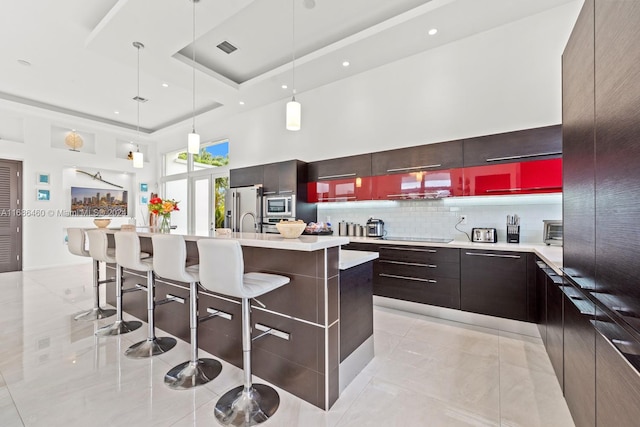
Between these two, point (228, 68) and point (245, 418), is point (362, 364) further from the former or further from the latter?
point (228, 68)

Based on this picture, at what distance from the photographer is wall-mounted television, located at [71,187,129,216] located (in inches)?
274

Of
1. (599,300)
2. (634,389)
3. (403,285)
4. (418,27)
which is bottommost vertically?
(403,285)

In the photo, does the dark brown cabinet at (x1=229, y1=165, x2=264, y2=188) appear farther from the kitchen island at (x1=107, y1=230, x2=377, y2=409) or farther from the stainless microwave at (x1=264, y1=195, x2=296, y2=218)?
the kitchen island at (x1=107, y1=230, x2=377, y2=409)

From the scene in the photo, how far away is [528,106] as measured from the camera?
3.11 meters

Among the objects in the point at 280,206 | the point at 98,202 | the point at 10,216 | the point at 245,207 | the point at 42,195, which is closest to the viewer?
the point at 280,206

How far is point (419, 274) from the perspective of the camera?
129 inches

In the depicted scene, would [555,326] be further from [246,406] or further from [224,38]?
[224,38]

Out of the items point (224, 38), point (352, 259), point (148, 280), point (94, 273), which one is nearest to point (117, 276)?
point (148, 280)

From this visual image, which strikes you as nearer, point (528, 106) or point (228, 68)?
point (528, 106)

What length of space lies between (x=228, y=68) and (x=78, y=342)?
13.7 feet

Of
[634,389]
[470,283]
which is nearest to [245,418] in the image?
[634,389]

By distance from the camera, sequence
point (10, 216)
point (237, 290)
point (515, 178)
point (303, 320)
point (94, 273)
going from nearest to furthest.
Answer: point (237, 290) < point (303, 320) < point (515, 178) < point (94, 273) < point (10, 216)

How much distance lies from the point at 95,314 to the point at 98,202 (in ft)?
17.5

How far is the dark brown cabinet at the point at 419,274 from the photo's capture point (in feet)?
10.1
